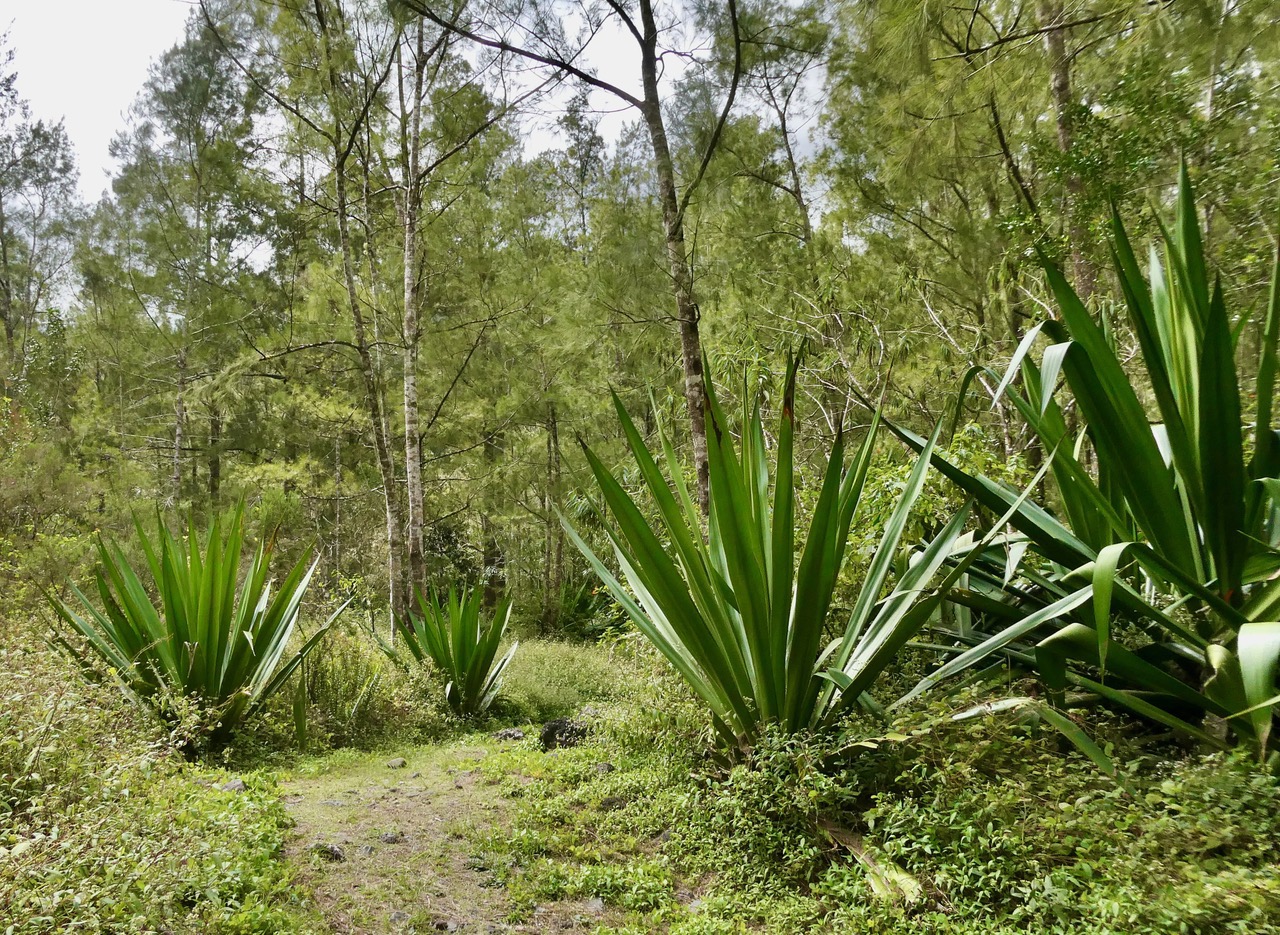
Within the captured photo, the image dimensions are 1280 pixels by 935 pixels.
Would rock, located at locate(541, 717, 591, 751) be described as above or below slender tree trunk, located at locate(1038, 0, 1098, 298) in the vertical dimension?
below

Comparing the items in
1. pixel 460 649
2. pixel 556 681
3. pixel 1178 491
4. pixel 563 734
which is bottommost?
pixel 556 681

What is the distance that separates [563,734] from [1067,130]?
6092 mm

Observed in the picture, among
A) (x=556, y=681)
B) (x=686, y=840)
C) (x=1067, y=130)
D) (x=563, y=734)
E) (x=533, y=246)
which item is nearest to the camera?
(x=686, y=840)

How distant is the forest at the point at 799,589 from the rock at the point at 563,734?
3 centimetres

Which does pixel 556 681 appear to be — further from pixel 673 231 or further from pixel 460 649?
pixel 673 231

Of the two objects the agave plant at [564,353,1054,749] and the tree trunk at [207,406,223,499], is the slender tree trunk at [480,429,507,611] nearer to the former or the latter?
the tree trunk at [207,406,223,499]

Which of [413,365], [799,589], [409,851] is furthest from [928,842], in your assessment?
[413,365]

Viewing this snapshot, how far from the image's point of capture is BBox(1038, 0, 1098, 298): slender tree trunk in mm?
5250

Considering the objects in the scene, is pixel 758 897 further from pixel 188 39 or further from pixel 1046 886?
pixel 188 39

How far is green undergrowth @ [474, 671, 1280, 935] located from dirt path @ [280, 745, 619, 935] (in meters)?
0.11

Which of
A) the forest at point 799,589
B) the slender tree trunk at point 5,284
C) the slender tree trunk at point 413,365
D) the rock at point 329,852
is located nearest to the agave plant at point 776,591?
the forest at point 799,589

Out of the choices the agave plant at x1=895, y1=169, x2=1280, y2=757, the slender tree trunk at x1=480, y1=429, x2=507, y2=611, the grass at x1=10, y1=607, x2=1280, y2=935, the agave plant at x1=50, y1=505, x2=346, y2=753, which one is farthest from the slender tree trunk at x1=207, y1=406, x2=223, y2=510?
the agave plant at x1=895, y1=169, x2=1280, y2=757

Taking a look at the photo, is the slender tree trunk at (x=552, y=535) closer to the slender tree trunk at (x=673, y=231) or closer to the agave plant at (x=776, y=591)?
the slender tree trunk at (x=673, y=231)

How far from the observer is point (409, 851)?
8.37ft
